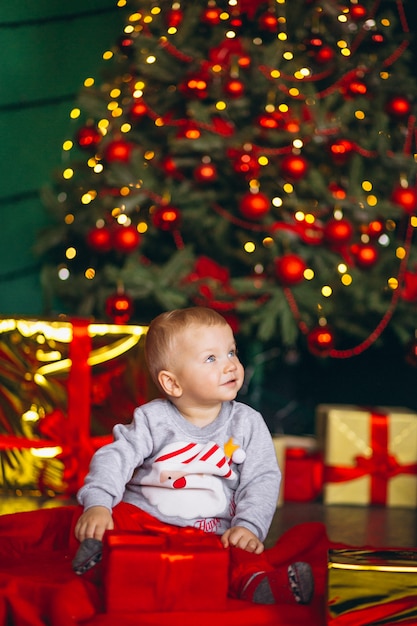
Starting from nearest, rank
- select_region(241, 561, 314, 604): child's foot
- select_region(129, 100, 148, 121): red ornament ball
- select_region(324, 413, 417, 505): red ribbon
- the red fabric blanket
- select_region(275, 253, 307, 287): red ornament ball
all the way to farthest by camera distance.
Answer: the red fabric blanket, select_region(241, 561, 314, 604): child's foot, select_region(324, 413, 417, 505): red ribbon, select_region(275, 253, 307, 287): red ornament ball, select_region(129, 100, 148, 121): red ornament ball

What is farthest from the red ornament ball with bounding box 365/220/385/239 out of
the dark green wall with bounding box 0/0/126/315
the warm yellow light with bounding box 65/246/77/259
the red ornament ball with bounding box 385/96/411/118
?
the dark green wall with bounding box 0/0/126/315

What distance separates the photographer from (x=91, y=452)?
2783 mm

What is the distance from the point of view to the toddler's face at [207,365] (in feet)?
6.35

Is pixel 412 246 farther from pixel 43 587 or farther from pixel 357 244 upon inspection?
pixel 43 587

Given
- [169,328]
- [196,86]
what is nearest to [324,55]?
[196,86]

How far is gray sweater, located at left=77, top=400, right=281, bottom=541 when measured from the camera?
1.91 meters

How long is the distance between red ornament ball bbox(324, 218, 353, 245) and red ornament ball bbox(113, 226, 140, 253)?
61cm

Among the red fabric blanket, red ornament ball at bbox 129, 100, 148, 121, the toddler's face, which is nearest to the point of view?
the red fabric blanket

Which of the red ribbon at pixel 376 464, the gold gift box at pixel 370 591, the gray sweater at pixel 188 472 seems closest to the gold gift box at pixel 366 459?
the red ribbon at pixel 376 464

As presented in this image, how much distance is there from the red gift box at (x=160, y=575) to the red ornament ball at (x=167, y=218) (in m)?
1.66

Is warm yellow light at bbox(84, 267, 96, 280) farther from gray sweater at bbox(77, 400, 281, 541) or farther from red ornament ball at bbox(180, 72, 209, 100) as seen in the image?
gray sweater at bbox(77, 400, 281, 541)

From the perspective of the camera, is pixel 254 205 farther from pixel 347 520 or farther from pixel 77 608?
pixel 77 608

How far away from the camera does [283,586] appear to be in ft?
5.64

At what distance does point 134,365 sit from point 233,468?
85cm
